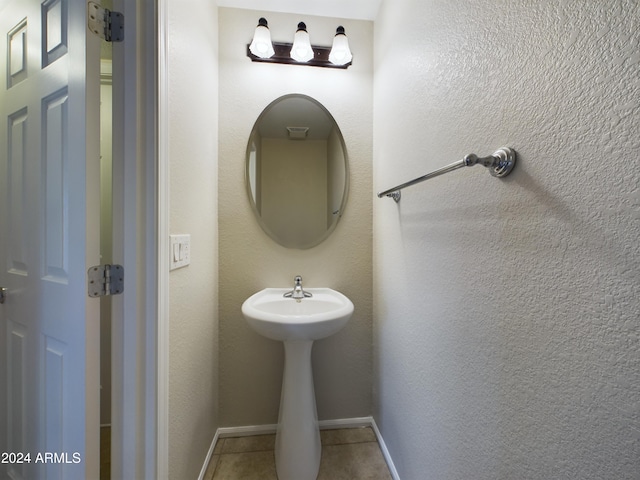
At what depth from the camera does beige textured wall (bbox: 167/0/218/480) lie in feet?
2.86

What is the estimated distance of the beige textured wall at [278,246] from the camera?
4.45 ft

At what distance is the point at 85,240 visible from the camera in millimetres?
692

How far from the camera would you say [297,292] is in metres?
1.32

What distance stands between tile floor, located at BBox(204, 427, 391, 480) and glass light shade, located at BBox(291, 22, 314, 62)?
1990 millimetres

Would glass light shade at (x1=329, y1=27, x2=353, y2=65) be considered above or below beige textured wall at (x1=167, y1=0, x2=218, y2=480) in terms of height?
above

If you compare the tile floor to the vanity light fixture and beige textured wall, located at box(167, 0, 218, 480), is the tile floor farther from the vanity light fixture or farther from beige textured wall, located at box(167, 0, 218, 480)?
the vanity light fixture

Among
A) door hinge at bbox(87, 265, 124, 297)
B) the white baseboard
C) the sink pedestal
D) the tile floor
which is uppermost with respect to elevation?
door hinge at bbox(87, 265, 124, 297)

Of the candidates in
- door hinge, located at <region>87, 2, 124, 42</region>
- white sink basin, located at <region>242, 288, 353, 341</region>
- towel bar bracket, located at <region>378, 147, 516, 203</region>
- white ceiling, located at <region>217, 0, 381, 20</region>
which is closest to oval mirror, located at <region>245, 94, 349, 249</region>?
white sink basin, located at <region>242, 288, 353, 341</region>

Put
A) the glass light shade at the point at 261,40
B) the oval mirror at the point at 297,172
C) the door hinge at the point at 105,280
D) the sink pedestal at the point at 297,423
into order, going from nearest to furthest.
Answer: the door hinge at the point at 105,280 → the sink pedestal at the point at 297,423 → the glass light shade at the point at 261,40 → the oval mirror at the point at 297,172

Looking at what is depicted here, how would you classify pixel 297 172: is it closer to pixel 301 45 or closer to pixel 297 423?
pixel 301 45

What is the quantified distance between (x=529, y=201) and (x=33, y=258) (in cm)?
135

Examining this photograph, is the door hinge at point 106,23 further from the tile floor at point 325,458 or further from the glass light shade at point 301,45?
the tile floor at point 325,458

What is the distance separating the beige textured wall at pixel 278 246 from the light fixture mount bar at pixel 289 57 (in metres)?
0.03

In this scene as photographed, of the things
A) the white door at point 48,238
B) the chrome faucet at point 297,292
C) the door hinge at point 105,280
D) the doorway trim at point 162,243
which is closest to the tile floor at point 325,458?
the doorway trim at point 162,243
